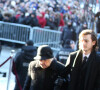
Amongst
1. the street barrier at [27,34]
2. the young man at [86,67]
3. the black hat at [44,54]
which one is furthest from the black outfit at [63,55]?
the street barrier at [27,34]

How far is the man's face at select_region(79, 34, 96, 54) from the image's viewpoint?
4414mm

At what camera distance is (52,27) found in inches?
614

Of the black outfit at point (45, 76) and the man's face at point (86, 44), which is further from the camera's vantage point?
the black outfit at point (45, 76)

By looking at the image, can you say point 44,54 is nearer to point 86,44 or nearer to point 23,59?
point 86,44

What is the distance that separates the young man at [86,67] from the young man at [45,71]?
0.32 meters

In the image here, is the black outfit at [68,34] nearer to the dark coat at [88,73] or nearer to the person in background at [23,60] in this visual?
the person in background at [23,60]

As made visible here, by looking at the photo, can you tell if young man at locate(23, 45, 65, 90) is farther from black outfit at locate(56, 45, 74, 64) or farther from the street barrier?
the street barrier

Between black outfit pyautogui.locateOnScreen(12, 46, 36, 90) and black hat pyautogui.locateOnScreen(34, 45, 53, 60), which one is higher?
black hat pyautogui.locateOnScreen(34, 45, 53, 60)

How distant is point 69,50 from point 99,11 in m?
7.51

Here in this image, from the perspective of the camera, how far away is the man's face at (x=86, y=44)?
441cm

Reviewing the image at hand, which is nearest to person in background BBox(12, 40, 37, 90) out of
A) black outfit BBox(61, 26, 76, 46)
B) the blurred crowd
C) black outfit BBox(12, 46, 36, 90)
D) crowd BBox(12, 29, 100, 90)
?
black outfit BBox(12, 46, 36, 90)

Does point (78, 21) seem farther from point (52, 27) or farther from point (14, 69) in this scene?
point (14, 69)

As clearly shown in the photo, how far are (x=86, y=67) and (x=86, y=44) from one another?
0.32 meters

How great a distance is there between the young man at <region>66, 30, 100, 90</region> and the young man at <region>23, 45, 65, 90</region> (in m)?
0.32
